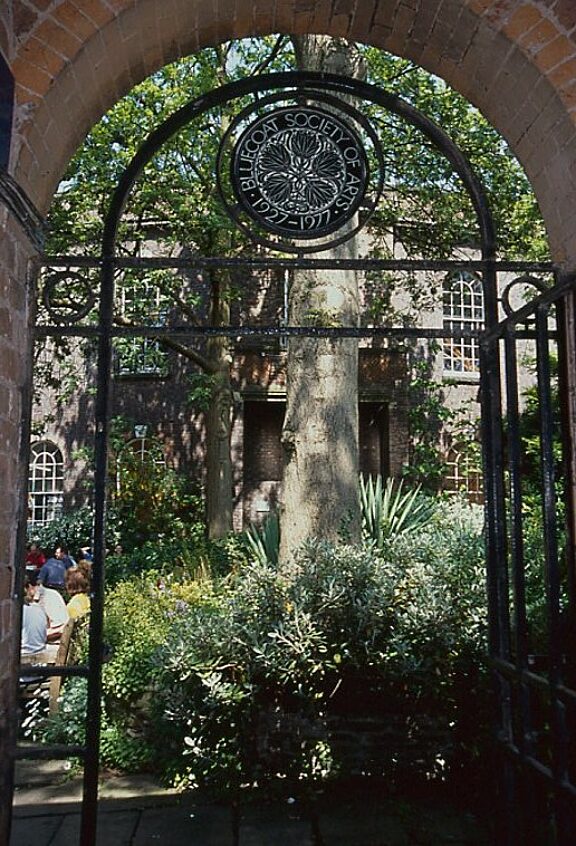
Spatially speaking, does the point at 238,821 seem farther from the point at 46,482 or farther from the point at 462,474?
the point at 46,482

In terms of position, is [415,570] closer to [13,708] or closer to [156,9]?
[13,708]

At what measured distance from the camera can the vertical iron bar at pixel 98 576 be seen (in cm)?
355

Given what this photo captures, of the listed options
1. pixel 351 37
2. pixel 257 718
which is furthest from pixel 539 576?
pixel 351 37

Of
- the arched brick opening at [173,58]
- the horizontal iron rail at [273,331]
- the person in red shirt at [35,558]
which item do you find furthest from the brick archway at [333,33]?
the person in red shirt at [35,558]

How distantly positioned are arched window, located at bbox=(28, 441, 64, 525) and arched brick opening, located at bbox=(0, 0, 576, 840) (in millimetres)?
16249

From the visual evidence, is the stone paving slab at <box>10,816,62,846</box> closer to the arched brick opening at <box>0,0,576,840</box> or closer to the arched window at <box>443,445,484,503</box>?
the arched brick opening at <box>0,0,576,840</box>

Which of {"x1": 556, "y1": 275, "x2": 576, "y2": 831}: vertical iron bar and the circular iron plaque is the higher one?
the circular iron plaque

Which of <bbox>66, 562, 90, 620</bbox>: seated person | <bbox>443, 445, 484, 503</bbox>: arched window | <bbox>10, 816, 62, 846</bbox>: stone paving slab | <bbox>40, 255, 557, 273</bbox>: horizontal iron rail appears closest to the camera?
<bbox>40, 255, 557, 273</bbox>: horizontal iron rail

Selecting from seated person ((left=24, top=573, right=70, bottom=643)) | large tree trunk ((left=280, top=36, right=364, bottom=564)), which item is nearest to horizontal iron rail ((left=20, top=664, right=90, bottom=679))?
large tree trunk ((left=280, top=36, right=364, bottom=564))

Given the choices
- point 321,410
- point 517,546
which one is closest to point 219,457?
point 321,410

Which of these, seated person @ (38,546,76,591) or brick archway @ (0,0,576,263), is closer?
brick archway @ (0,0,576,263)

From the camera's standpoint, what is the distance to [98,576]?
144 inches

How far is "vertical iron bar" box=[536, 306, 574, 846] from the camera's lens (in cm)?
321

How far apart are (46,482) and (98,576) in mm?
16701
